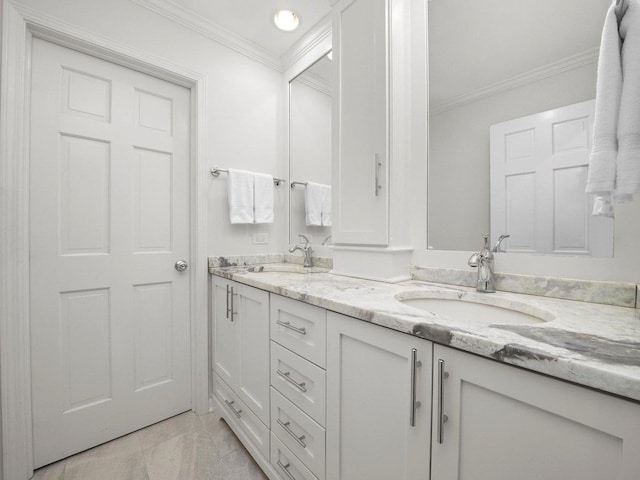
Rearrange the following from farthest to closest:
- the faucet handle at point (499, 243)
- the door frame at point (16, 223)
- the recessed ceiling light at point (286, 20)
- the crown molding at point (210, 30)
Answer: the recessed ceiling light at point (286, 20) < the crown molding at point (210, 30) < the door frame at point (16, 223) < the faucet handle at point (499, 243)

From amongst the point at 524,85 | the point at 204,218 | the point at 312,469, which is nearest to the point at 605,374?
the point at 312,469

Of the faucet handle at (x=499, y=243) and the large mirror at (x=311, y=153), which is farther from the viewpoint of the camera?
the large mirror at (x=311, y=153)

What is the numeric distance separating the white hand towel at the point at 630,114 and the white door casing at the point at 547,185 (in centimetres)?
27

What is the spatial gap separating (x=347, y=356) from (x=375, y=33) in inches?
53.4

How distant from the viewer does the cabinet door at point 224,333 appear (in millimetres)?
1450

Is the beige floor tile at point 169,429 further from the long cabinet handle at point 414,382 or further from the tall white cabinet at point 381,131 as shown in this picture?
the long cabinet handle at point 414,382

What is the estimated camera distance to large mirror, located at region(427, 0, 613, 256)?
88cm

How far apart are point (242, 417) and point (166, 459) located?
0.38 metres

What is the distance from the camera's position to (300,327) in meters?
1.00

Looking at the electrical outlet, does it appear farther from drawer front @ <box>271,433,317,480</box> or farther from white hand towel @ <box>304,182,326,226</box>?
drawer front @ <box>271,433,317,480</box>

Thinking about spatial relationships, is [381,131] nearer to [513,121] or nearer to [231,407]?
[513,121]

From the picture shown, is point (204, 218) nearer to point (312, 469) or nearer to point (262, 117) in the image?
point (262, 117)

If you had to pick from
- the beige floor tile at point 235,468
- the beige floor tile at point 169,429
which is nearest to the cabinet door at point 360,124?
the beige floor tile at point 235,468

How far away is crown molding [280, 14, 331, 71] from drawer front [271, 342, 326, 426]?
73.1 inches
